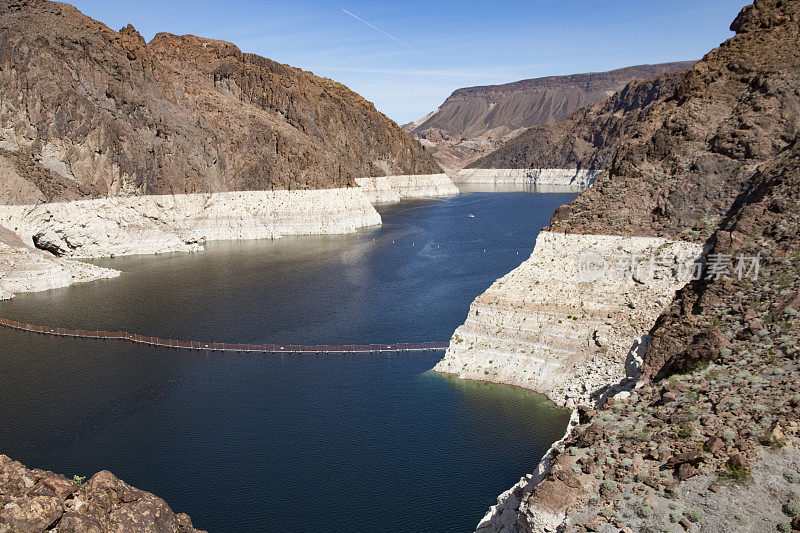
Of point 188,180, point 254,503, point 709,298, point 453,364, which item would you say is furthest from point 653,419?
point 188,180

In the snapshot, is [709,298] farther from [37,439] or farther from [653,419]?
[37,439]

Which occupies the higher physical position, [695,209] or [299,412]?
[695,209]

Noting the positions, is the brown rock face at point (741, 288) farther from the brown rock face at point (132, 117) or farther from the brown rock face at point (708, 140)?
the brown rock face at point (132, 117)

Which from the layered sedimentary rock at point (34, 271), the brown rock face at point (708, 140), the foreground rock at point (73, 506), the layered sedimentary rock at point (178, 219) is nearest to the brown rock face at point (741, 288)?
the brown rock face at point (708, 140)

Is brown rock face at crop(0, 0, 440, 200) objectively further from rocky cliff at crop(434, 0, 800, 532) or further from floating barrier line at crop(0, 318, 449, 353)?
rocky cliff at crop(434, 0, 800, 532)

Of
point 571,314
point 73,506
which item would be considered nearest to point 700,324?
point 571,314

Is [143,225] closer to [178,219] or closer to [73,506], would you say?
[178,219]

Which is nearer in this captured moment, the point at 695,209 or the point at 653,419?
the point at 653,419
